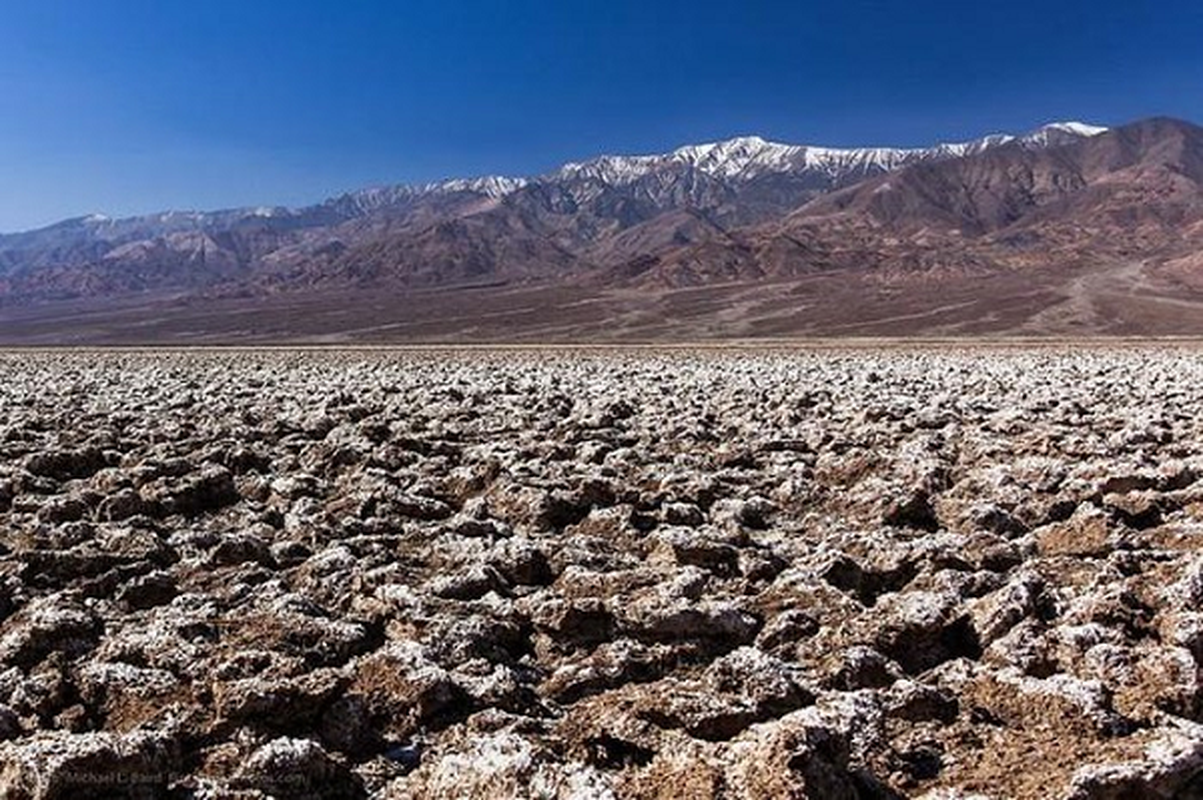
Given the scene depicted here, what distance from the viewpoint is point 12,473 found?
34.4 ft

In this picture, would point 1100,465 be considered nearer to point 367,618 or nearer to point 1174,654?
point 1174,654

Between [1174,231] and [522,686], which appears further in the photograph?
[1174,231]

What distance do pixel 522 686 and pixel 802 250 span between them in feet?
574

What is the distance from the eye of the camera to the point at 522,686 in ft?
16.8

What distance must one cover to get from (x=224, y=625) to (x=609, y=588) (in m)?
2.37

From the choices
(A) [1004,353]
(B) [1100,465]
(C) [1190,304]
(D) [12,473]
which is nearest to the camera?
(B) [1100,465]

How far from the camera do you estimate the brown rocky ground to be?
4047 mm

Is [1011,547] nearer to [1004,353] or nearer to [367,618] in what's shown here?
[367,618]

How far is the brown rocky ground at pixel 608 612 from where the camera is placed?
4.05 m

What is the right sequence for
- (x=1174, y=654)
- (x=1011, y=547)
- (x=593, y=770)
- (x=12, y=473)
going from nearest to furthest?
(x=593, y=770) → (x=1174, y=654) → (x=1011, y=547) → (x=12, y=473)

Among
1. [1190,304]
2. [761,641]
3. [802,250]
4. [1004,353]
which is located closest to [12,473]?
[761,641]

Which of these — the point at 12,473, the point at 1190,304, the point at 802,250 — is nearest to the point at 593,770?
the point at 12,473

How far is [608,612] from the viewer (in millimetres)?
6051

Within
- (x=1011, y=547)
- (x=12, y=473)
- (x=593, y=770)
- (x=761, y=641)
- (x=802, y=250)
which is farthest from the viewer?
(x=802, y=250)
